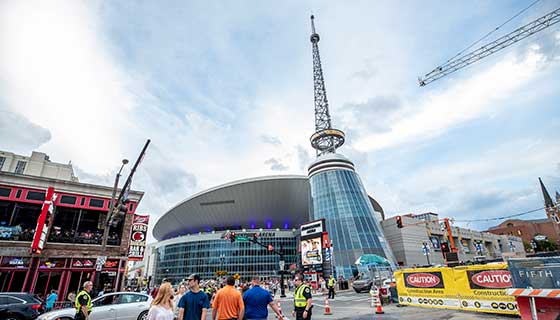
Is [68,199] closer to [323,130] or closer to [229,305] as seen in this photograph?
[229,305]

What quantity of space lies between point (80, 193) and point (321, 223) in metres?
26.8

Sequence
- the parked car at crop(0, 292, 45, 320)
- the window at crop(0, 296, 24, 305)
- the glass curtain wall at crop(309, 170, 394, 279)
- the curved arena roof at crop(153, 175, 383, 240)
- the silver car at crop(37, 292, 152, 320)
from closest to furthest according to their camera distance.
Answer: the silver car at crop(37, 292, 152, 320) < the parked car at crop(0, 292, 45, 320) < the window at crop(0, 296, 24, 305) < the glass curtain wall at crop(309, 170, 394, 279) < the curved arena roof at crop(153, 175, 383, 240)

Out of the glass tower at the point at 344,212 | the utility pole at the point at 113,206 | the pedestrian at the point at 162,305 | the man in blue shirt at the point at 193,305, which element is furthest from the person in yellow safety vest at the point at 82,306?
the glass tower at the point at 344,212

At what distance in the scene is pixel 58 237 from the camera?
23203 millimetres

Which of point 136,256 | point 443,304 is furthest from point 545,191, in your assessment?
point 136,256

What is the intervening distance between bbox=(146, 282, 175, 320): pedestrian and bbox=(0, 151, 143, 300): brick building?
24443 mm

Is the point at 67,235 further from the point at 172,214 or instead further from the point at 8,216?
the point at 172,214

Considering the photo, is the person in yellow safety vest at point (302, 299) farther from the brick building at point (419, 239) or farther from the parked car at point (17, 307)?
the brick building at point (419, 239)

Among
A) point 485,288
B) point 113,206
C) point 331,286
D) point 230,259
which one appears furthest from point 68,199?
point 230,259

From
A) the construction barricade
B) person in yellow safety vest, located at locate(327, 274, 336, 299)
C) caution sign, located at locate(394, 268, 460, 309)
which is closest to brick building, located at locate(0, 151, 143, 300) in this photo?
person in yellow safety vest, located at locate(327, 274, 336, 299)

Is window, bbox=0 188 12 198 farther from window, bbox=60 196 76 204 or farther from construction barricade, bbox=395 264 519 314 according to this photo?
construction barricade, bbox=395 264 519 314

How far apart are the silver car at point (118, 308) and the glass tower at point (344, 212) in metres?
33.2

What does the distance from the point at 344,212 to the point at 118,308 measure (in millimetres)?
41180

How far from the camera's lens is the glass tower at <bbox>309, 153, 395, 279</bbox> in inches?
1662
